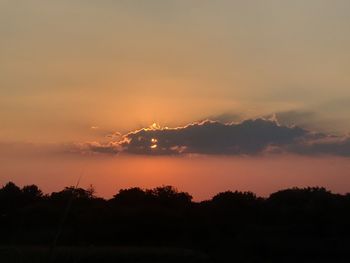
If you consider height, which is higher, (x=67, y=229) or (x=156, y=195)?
A: (x=156, y=195)


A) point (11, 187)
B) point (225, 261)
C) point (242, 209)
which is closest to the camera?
point (225, 261)

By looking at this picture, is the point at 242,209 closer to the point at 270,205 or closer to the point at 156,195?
the point at 270,205

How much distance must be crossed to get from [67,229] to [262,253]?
17340 millimetres

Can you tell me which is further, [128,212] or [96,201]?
[96,201]

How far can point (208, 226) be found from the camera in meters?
50.4

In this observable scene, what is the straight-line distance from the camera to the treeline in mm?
44875

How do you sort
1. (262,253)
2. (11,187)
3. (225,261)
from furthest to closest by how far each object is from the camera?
(11,187) → (262,253) → (225,261)

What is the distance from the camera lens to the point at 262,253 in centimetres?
4353

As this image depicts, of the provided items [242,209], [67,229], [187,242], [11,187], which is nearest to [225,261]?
[187,242]

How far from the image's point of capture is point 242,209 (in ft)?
199

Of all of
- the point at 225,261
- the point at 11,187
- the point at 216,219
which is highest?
the point at 11,187

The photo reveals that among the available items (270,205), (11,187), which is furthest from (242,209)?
(11,187)

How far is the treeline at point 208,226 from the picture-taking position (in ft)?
147

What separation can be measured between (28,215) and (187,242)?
54.4 feet
